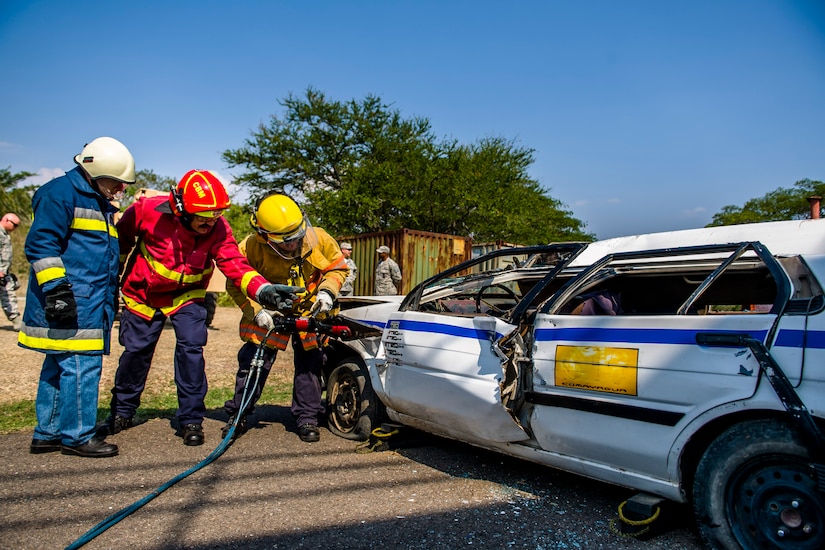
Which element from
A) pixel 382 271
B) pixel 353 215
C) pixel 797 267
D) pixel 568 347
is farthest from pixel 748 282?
pixel 353 215

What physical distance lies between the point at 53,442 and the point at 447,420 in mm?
2703

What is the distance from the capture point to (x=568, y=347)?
10.1 ft

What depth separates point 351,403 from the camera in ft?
15.2

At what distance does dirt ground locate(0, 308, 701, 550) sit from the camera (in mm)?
2777

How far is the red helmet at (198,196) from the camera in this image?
166 inches

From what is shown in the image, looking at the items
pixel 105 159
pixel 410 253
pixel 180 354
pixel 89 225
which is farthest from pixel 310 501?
pixel 410 253

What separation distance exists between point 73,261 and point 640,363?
11.8 ft

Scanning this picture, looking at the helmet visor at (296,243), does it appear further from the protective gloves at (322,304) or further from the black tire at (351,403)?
the black tire at (351,403)

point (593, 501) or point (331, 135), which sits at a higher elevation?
point (331, 135)

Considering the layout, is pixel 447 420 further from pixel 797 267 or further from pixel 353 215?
pixel 353 215

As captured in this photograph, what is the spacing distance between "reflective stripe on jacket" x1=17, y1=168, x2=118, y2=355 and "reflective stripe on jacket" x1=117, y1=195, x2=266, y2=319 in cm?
24

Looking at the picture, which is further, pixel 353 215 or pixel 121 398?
pixel 353 215

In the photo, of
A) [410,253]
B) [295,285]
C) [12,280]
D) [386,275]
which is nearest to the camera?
[295,285]

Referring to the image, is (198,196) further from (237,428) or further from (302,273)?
(237,428)
